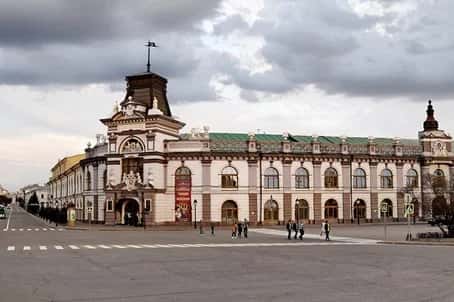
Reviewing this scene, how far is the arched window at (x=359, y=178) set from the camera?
79.2m

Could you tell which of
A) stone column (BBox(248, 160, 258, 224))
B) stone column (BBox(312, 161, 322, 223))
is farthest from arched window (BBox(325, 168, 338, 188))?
stone column (BBox(248, 160, 258, 224))

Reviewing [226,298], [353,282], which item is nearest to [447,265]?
[353,282]

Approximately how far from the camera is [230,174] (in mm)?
73812

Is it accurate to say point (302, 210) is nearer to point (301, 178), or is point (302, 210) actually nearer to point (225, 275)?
point (301, 178)

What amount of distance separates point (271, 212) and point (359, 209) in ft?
43.1

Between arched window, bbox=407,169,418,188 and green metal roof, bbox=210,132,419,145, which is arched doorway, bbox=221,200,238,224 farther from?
arched window, bbox=407,169,418,188

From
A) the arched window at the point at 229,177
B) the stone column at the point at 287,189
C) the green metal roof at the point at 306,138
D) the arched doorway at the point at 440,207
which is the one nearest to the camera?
the arched doorway at the point at 440,207

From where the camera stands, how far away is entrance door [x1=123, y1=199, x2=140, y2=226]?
73.6 meters

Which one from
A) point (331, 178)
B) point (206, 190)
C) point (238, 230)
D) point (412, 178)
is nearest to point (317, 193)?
point (331, 178)

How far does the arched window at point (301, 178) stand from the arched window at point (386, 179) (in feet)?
37.7

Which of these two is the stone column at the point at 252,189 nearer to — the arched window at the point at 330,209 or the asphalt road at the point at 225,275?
the arched window at the point at 330,209

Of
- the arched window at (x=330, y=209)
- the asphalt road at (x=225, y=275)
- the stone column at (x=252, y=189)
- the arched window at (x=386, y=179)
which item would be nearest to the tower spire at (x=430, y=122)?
the arched window at (x=386, y=179)

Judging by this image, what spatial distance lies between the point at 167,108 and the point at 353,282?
2381 inches

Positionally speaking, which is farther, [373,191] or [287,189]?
[373,191]
